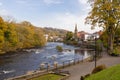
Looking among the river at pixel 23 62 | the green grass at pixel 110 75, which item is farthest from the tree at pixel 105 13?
the green grass at pixel 110 75

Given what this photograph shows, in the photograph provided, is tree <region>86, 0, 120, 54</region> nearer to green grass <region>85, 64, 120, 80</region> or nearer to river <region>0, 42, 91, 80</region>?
river <region>0, 42, 91, 80</region>

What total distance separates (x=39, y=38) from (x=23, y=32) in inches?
620

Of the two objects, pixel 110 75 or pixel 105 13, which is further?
pixel 105 13

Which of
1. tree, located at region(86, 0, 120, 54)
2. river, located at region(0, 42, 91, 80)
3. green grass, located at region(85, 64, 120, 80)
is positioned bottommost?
river, located at region(0, 42, 91, 80)

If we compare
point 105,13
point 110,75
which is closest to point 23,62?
point 105,13

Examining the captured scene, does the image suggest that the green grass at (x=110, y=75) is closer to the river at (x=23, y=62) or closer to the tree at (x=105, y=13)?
the river at (x=23, y=62)

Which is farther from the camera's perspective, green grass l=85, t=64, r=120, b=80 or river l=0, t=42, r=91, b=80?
river l=0, t=42, r=91, b=80

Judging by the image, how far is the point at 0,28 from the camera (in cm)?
6856

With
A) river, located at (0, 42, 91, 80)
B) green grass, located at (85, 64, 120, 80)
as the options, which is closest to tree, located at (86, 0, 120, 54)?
river, located at (0, 42, 91, 80)

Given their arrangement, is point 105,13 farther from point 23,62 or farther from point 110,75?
point 110,75

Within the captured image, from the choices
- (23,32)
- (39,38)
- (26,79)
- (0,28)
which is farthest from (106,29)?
(39,38)

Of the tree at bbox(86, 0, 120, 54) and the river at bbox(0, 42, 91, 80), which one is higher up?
the tree at bbox(86, 0, 120, 54)

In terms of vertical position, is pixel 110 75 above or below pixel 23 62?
above

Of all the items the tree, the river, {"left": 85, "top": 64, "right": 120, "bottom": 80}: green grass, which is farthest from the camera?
the tree
